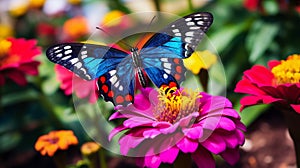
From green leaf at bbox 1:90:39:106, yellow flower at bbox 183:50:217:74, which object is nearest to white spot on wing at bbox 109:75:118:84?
yellow flower at bbox 183:50:217:74

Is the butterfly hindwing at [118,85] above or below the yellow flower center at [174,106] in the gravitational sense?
above

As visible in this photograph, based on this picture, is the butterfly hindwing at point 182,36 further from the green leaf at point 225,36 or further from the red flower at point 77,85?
the green leaf at point 225,36

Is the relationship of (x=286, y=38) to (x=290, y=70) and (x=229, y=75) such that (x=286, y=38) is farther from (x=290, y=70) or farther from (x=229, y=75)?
(x=290, y=70)

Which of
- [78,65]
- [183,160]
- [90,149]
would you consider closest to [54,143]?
[90,149]

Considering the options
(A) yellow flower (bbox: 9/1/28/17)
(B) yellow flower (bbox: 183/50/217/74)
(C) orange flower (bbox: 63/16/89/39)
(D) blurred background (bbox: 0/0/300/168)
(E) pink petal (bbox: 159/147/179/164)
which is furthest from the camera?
(A) yellow flower (bbox: 9/1/28/17)

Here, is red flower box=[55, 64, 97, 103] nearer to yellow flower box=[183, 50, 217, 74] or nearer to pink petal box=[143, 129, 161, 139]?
yellow flower box=[183, 50, 217, 74]

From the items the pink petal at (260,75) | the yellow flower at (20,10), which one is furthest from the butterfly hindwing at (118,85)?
the yellow flower at (20,10)
